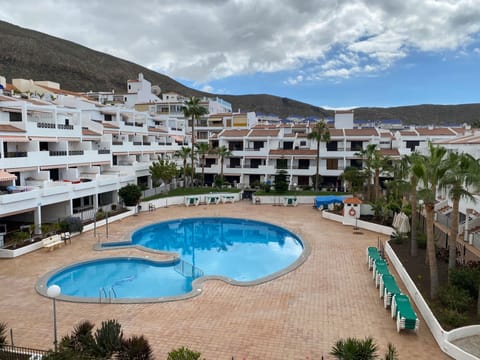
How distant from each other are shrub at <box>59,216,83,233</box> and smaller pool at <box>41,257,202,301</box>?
602 centimetres

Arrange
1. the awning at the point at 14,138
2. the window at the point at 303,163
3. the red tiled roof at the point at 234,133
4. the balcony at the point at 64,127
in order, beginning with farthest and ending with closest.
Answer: the red tiled roof at the point at 234,133 < the window at the point at 303,163 < the balcony at the point at 64,127 < the awning at the point at 14,138

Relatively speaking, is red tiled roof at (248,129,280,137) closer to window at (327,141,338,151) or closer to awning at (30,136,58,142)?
window at (327,141,338,151)

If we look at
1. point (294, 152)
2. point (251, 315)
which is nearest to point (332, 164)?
point (294, 152)

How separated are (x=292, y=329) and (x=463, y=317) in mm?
5801

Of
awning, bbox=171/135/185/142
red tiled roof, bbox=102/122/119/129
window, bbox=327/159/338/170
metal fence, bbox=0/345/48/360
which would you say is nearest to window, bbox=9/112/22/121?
red tiled roof, bbox=102/122/119/129

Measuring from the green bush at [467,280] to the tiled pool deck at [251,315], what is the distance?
2665 millimetres

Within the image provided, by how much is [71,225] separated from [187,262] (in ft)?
31.3

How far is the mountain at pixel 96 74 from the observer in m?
109

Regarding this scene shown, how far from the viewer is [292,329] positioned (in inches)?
476

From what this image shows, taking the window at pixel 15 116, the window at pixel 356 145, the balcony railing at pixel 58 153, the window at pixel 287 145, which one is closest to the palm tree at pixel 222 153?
the window at pixel 287 145

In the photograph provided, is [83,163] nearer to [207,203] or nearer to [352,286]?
[207,203]

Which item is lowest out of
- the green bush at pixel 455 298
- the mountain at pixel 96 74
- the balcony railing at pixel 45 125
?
the green bush at pixel 455 298

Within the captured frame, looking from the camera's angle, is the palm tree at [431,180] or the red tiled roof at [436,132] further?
the red tiled roof at [436,132]

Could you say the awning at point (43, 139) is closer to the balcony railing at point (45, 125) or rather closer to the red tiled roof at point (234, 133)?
the balcony railing at point (45, 125)
